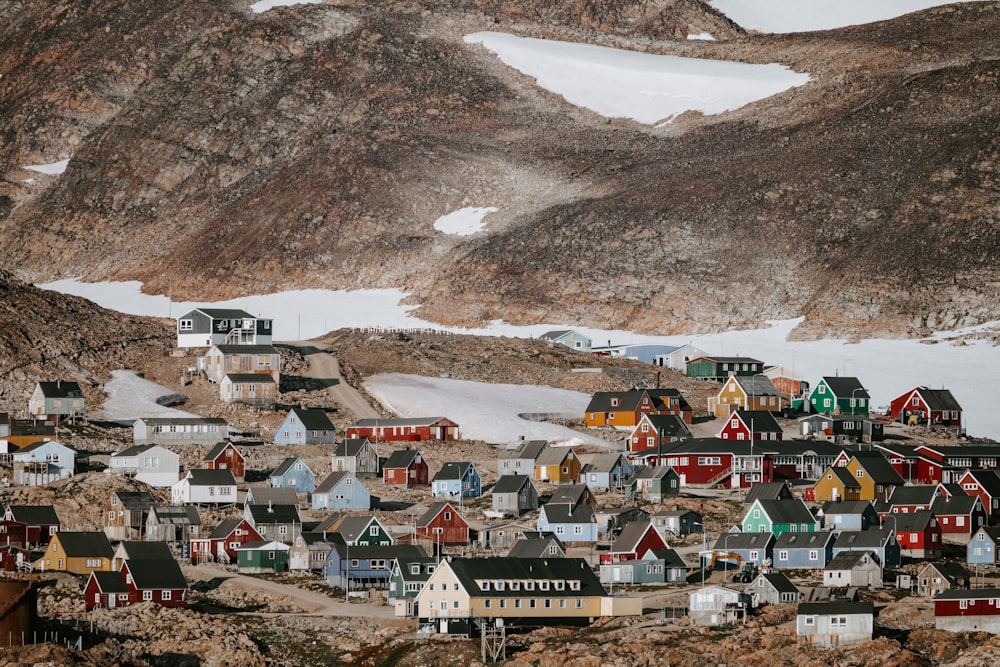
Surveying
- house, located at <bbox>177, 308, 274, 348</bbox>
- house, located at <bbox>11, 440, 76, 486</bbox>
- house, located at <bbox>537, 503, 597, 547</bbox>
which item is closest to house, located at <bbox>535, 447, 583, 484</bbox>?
house, located at <bbox>537, 503, 597, 547</bbox>

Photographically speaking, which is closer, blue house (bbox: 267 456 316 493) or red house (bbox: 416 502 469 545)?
red house (bbox: 416 502 469 545)

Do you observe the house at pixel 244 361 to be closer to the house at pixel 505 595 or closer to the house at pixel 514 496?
the house at pixel 514 496

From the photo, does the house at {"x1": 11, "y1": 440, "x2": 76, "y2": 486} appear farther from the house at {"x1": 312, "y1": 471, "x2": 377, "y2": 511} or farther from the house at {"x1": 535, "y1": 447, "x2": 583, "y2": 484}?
the house at {"x1": 535, "y1": 447, "x2": 583, "y2": 484}

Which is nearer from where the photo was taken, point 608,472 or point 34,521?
point 34,521

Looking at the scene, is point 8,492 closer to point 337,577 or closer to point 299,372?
point 337,577

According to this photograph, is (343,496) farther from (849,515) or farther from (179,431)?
(849,515)

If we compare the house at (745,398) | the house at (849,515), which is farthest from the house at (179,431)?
the house at (849,515)

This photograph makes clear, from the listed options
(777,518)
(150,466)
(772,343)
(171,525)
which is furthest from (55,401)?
(772,343)

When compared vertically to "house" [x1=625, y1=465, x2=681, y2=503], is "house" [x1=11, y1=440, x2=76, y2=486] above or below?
above
